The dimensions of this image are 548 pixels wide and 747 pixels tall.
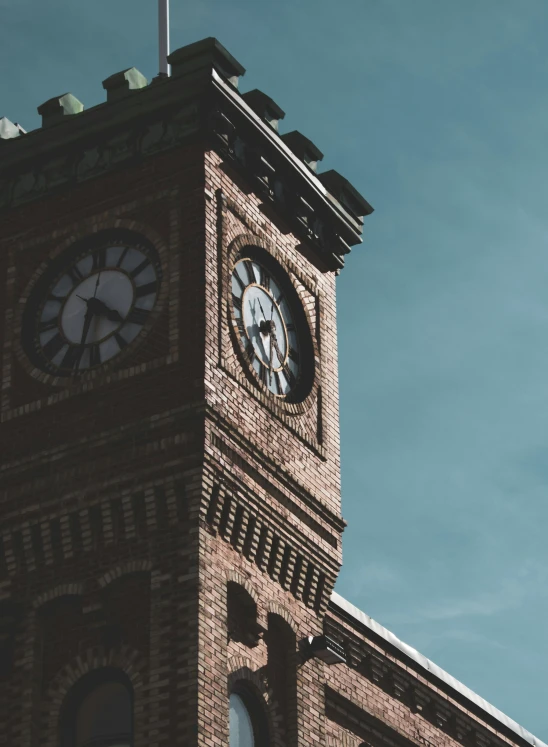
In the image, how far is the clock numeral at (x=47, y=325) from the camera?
110 ft

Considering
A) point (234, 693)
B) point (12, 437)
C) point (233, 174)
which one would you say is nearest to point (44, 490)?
point (12, 437)

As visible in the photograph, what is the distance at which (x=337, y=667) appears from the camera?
33.9m

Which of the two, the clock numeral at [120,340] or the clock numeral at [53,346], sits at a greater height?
the clock numeral at [53,346]

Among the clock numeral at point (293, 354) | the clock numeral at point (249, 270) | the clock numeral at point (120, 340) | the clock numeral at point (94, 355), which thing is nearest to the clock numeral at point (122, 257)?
the clock numeral at point (120, 340)

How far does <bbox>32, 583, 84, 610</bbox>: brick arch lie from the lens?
100 feet

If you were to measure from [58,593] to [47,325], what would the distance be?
204 inches

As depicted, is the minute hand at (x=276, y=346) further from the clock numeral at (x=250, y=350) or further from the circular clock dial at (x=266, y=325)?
the clock numeral at (x=250, y=350)

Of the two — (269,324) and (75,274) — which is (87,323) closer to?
(75,274)

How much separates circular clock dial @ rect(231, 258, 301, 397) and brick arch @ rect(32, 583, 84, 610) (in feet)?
16.5

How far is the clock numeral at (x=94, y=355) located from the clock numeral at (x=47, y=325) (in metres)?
1.08

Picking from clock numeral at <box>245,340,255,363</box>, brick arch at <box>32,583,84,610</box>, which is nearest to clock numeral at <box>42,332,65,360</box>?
clock numeral at <box>245,340,255,363</box>

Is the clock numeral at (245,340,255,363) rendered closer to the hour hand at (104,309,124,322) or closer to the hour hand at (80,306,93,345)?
the hour hand at (104,309,124,322)

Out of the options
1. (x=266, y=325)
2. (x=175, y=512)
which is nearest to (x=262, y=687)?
(x=175, y=512)

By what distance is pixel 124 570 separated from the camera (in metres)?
30.3
